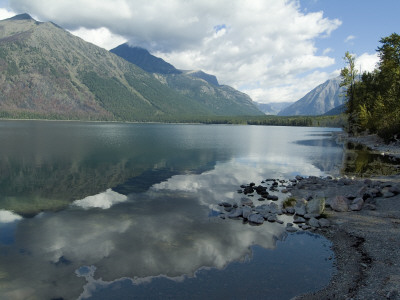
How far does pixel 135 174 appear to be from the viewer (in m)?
46.0

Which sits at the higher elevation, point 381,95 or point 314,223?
point 381,95

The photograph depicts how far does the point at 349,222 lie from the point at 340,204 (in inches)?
152

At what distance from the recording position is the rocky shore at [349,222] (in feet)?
45.9

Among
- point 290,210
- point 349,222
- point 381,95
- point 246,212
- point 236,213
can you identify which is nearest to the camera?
point 349,222

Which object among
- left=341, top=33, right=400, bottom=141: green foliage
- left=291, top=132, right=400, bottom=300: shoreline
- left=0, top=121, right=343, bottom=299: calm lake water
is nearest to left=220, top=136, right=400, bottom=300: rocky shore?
left=291, top=132, right=400, bottom=300: shoreline

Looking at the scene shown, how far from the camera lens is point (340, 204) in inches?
1068

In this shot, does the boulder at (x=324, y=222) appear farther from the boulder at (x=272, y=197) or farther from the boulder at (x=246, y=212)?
the boulder at (x=272, y=197)

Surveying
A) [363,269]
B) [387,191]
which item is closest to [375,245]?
[363,269]

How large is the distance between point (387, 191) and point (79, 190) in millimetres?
37746

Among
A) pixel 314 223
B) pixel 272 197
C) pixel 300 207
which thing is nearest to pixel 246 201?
pixel 272 197

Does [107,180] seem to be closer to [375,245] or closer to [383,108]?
[375,245]

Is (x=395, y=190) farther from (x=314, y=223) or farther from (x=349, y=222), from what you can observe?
(x=314, y=223)

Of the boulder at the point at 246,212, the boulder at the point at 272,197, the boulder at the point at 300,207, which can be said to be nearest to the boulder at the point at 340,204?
the boulder at the point at 300,207

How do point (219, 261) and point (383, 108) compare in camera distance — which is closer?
point (219, 261)
